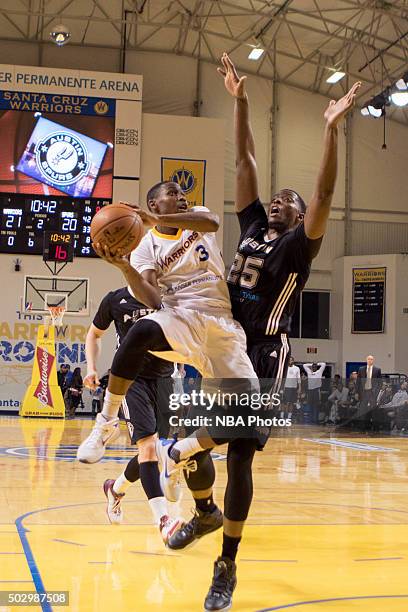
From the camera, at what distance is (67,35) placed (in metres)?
24.4

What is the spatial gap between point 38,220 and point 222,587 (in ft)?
64.3

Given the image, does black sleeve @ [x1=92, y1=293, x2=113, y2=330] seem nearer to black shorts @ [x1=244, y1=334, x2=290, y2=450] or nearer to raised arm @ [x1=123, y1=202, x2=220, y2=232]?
black shorts @ [x1=244, y1=334, x2=290, y2=450]

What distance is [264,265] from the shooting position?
466 cm

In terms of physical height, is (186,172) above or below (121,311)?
above

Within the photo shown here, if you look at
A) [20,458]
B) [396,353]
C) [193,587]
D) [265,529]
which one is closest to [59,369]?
[396,353]

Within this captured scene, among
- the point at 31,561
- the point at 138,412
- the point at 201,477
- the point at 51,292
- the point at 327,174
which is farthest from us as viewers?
the point at 51,292

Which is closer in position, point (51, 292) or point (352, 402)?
point (352, 402)

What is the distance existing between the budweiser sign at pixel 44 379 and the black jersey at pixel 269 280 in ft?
52.3

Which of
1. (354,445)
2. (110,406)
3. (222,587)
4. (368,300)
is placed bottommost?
(354,445)

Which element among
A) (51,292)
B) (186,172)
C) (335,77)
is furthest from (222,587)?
(335,77)

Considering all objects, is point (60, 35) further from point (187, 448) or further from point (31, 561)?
point (31, 561)

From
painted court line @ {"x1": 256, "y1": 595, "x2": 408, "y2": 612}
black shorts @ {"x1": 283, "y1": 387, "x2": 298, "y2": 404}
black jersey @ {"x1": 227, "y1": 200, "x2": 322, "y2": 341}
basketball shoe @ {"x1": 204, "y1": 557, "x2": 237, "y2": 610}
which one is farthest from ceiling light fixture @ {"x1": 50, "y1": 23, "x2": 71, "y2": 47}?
painted court line @ {"x1": 256, "y1": 595, "x2": 408, "y2": 612}

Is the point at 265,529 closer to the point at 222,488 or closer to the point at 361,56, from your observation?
the point at 222,488

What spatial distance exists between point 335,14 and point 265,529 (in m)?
22.4
